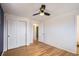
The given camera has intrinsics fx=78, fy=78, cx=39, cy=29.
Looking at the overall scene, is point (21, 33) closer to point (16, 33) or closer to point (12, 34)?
point (16, 33)

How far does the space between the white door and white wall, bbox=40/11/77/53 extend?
4.49ft

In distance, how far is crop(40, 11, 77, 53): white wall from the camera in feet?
9.61

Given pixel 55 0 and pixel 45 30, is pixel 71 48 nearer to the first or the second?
pixel 45 30

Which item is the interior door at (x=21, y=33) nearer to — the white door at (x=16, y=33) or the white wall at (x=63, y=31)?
the white door at (x=16, y=33)

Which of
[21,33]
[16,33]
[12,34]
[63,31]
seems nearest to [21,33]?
[21,33]

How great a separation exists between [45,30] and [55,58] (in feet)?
12.9

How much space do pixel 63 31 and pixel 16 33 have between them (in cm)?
208

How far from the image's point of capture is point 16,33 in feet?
11.7

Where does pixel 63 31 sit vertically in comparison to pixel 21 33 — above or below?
above

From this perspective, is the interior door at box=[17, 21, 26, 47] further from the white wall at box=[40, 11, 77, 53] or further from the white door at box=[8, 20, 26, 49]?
the white wall at box=[40, 11, 77, 53]

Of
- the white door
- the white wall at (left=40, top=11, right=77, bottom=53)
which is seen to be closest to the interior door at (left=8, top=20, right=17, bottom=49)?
the white door

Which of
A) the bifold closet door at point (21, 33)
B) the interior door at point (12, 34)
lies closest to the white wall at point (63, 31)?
the bifold closet door at point (21, 33)

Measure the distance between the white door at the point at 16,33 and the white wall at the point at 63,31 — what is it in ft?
4.49

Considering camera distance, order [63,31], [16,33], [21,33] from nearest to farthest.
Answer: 1. [63,31]
2. [16,33]
3. [21,33]
